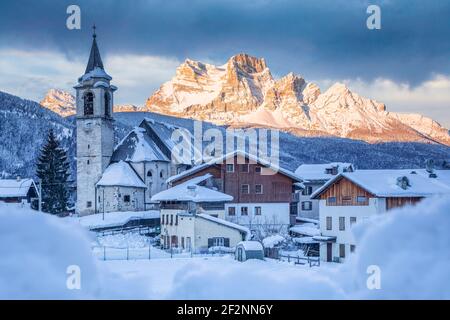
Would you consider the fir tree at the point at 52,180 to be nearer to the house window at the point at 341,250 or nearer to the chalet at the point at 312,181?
the chalet at the point at 312,181

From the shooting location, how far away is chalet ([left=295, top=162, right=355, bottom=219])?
3556 cm

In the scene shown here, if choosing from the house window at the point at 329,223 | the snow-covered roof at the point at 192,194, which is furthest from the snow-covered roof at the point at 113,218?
the house window at the point at 329,223

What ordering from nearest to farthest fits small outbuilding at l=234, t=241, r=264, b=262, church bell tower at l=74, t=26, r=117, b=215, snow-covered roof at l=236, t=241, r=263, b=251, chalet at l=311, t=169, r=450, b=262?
small outbuilding at l=234, t=241, r=264, b=262, snow-covered roof at l=236, t=241, r=263, b=251, chalet at l=311, t=169, r=450, b=262, church bell tower at l=74, t=26, r=117, b=215

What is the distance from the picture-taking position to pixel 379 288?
8.41m

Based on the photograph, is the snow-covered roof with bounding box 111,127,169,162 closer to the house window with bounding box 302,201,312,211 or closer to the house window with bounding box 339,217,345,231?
the house window with bounding box 302,201,312,211

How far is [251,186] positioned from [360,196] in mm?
7999

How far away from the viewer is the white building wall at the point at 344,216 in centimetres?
2145

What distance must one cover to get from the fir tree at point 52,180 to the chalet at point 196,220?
24.5ft

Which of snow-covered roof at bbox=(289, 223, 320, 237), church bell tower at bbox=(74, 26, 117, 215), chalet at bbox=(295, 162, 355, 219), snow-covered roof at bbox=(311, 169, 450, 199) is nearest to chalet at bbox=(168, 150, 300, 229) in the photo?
snow-covered roof at bbox=(289, 223, 320, 237)

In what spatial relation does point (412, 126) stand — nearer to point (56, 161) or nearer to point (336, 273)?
point (56, 161)
